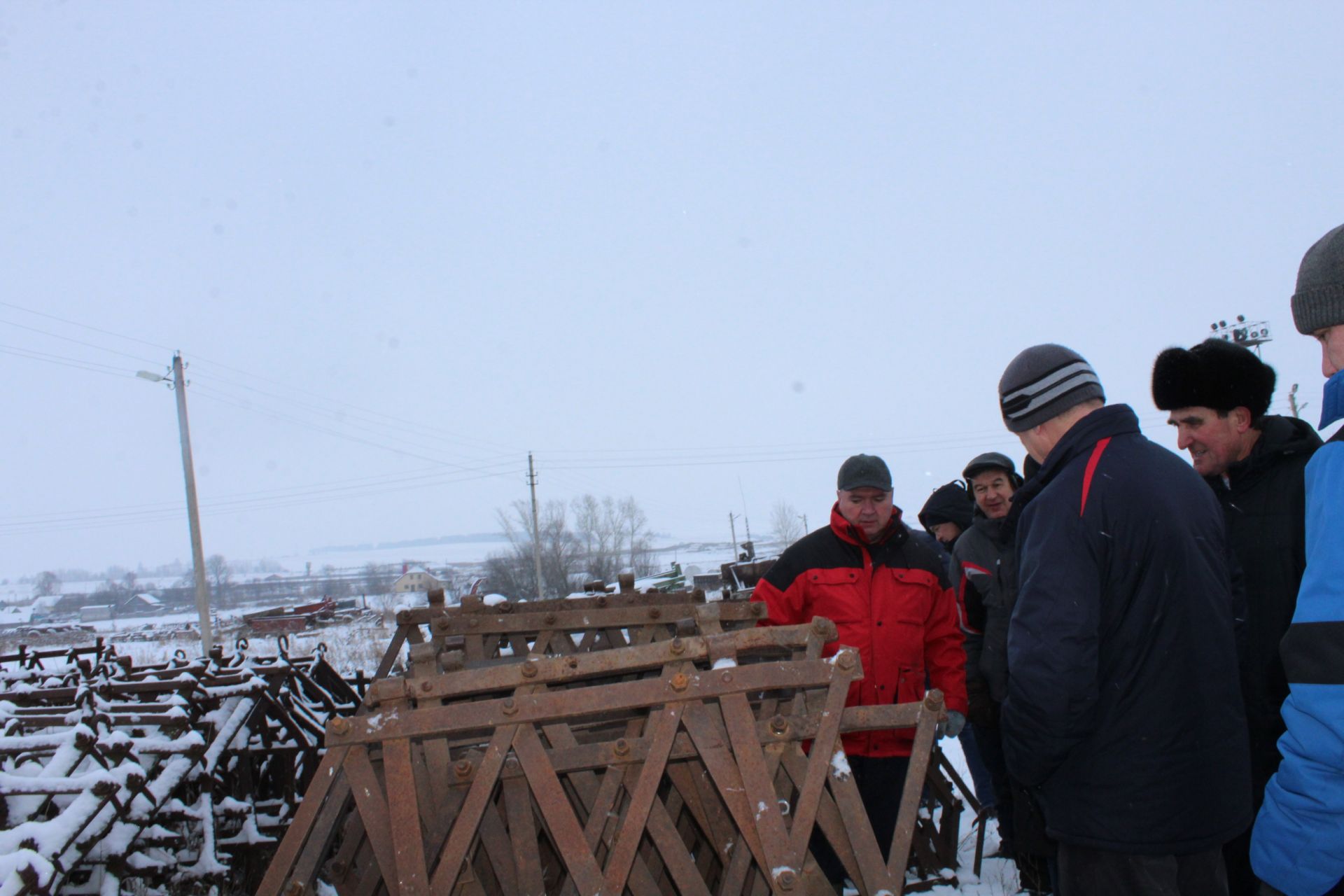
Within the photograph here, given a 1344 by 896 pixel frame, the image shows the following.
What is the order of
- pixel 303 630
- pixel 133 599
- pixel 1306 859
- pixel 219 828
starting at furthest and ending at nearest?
pixel 133 599, pixel 303 630, pixel 219 828, pixel 1306 859

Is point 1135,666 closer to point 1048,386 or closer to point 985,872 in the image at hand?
point 1048,386

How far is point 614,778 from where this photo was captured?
240cm

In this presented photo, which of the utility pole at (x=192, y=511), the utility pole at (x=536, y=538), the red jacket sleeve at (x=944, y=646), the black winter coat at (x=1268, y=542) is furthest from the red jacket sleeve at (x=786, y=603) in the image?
the utility pole at (x=536, y=538)

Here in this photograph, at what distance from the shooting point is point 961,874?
174 inches

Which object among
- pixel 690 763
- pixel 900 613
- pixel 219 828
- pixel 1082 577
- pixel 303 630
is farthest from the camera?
pixel 303 630

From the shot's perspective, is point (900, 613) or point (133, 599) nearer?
point (900, 613)

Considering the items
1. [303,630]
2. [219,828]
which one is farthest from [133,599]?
[219,828]

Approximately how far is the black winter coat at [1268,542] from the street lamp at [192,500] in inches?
739

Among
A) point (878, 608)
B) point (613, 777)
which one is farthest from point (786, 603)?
point (613, 777)

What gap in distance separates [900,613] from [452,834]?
74.3 inches

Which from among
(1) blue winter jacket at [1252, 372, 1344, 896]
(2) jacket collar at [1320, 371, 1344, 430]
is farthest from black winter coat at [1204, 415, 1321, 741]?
(1) blue winter jacket at [1252, 372, 1344, 896]

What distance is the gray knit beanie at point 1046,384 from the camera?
219cm

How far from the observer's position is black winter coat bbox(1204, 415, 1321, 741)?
2.41m

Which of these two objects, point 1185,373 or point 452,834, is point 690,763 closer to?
point 452,834
